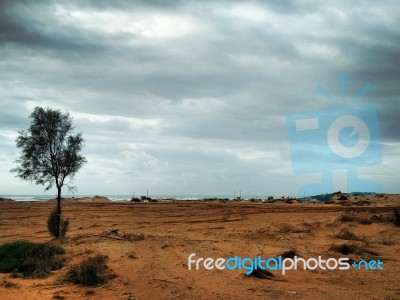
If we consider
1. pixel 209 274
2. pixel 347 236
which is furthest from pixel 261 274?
pixel 347 236

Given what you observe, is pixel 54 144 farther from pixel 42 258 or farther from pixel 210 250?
pixel 210 250

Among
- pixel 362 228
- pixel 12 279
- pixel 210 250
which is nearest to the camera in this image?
pixel 12 279

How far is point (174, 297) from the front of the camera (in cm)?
851

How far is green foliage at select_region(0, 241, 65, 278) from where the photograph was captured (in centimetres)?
1150

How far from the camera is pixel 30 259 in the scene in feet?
39.1

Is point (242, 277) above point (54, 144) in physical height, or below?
below

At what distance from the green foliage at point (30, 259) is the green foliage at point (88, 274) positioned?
1255 millimetres

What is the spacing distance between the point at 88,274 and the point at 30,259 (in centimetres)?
292

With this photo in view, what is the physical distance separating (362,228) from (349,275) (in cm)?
1060

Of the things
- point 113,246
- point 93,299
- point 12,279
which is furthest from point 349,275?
point 12,279

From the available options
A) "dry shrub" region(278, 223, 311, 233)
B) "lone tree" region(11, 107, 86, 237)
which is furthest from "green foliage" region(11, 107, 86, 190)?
"dry shrub" region(278, 223, 311, 233)

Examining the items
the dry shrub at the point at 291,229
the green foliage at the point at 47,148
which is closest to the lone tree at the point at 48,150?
the green foliage at the point at 47,148

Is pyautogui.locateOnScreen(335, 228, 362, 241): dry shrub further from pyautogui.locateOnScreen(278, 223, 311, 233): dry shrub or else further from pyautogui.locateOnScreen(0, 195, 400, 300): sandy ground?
pyautogui.locateOnScreen(278, 223, 311, 233): dry shrub

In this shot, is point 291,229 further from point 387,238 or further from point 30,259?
point 30,259
